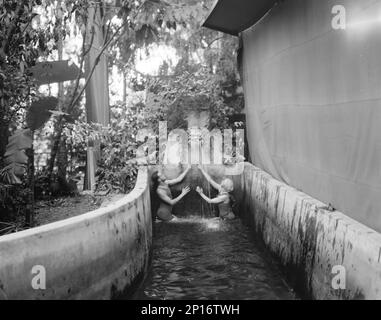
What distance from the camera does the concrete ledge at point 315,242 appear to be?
3.57 m

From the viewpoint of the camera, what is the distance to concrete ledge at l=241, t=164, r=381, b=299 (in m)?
3.57

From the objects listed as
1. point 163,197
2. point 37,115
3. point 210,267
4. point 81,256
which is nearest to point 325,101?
point 210,267

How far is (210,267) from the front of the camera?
6.41m

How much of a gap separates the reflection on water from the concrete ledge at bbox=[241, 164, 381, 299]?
30cm

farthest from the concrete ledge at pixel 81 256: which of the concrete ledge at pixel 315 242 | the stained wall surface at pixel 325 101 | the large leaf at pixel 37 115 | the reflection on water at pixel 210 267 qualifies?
the stained wall surface at pixel 325 101

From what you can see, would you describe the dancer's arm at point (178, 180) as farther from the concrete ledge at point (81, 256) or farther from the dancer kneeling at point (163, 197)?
the concrete ledge at point (81, 256)

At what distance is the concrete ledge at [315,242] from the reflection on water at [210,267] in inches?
11.9

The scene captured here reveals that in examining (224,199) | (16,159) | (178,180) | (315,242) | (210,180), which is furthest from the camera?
(178,180)

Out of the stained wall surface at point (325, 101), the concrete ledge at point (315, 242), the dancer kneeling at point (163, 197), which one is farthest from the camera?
the dancer kneeling at point (163, 197)

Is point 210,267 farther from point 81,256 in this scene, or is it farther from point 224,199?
point 224,199

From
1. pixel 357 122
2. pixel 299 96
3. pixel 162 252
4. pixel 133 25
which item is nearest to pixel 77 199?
pixel 162 252

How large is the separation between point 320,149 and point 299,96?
1038mm

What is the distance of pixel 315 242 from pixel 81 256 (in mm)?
→ 2331

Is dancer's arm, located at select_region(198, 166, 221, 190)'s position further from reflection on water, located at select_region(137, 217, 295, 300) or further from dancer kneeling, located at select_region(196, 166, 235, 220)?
reflection on water, located at select_region(137, 217, 295, 300)
